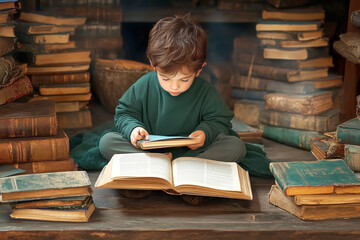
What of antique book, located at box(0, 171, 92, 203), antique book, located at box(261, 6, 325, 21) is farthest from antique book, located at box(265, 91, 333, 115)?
antique book, located at box(0, 171, 92, 203)

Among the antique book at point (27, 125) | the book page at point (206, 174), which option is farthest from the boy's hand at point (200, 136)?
the antique book at point (27, 125)

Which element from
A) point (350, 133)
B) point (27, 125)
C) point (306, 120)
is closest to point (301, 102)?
point (306, 120)

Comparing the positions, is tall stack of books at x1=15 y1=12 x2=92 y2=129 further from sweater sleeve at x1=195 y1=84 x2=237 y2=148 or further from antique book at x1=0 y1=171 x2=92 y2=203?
antique book at x1=0 y1=171 x2=92 y2=203

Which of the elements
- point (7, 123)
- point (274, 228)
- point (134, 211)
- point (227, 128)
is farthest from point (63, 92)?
point (274, 228)

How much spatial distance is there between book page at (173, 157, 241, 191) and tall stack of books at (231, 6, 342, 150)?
1002 millimetres

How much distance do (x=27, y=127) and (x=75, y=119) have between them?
38.3 inches

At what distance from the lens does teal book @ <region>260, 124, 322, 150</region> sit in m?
2.96

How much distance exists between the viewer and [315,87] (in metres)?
Result: 3.14

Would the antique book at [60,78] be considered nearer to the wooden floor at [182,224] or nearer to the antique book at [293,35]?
the antique book at [293,35]

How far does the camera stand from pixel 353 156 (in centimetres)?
236

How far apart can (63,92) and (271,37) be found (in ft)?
4.25

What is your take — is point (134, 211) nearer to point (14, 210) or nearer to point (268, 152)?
point (14, 210)

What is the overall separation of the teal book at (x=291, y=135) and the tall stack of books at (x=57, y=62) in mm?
1112

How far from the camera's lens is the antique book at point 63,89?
3209 mm
